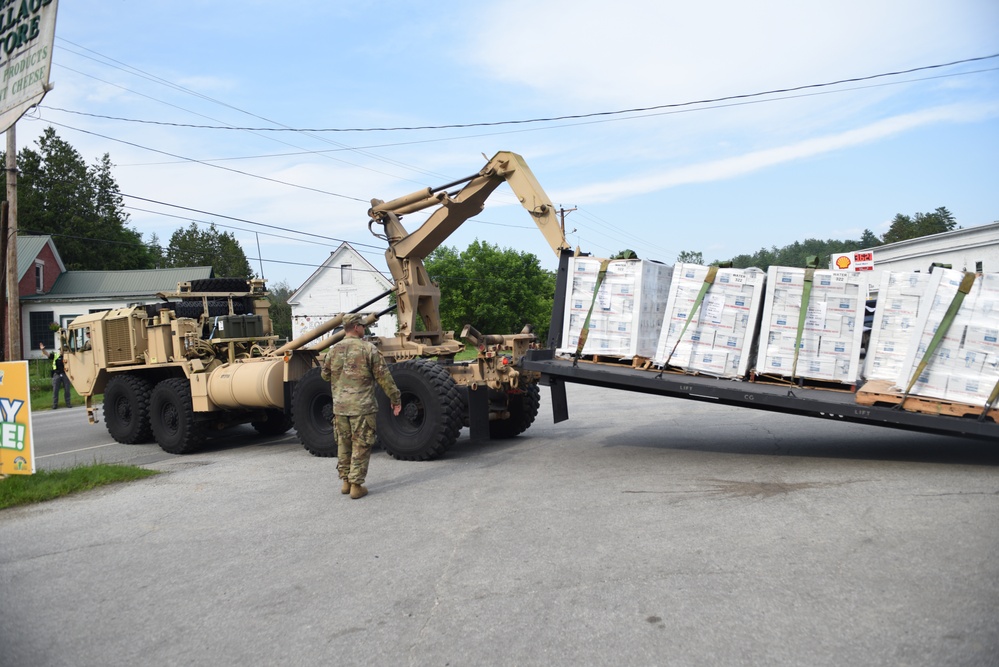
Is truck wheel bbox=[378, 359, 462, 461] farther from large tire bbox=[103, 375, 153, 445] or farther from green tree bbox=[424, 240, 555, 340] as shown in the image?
green tree bbox=[424, 240, 555, 340]

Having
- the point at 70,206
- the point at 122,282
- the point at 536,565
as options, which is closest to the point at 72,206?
the point at 70,206

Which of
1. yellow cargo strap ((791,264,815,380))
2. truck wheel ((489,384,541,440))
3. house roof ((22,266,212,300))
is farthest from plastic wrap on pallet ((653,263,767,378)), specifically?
house roof ((22,266,212,300))

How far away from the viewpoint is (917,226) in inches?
3127

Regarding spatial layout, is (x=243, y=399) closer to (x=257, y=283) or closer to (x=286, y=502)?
(x=257, y=283)

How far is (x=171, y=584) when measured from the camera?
532 centimetres

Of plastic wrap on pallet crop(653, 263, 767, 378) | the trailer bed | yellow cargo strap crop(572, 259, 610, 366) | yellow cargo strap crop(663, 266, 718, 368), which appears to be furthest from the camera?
yellow cargo strap crop(572, 259, 610, 366)

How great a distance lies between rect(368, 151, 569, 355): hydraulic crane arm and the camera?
10.2 m

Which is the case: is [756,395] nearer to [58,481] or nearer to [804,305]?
[804,305]

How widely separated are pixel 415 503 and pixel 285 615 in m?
2.67

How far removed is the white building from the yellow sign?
26.5 m

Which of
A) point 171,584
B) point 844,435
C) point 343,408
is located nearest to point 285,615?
point 171,584

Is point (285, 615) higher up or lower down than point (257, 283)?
lower down

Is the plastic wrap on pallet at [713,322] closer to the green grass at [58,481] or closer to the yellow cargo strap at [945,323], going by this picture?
the yellow cargo strap at [945,323]

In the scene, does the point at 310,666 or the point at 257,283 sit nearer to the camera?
the point at 310,666
